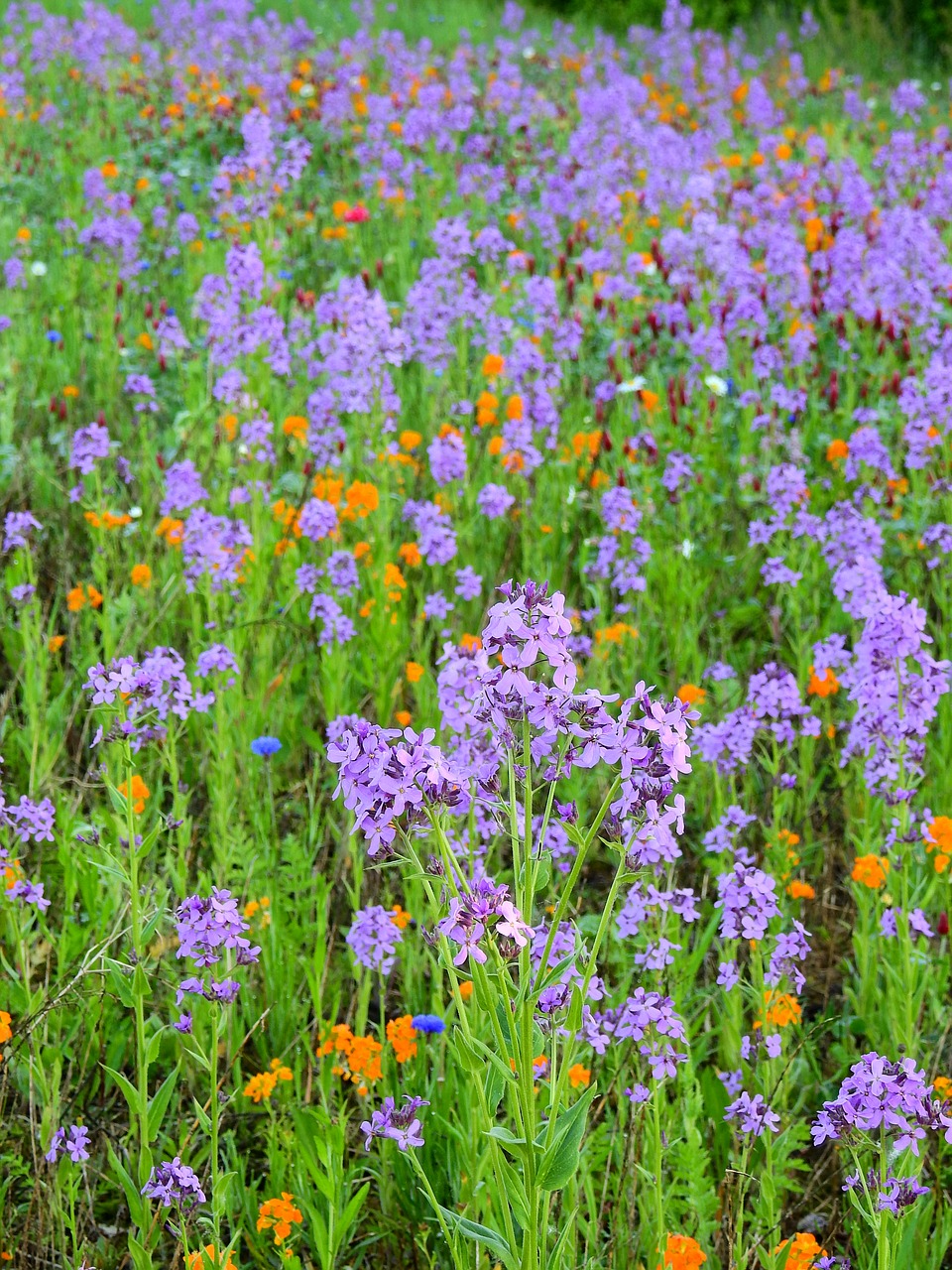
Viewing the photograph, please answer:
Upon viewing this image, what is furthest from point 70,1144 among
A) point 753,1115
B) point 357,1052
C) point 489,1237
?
point 753,1115

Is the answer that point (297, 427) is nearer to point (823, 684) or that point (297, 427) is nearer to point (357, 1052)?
point (823, 684)

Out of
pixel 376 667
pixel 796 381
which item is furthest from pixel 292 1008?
pixel 796 381

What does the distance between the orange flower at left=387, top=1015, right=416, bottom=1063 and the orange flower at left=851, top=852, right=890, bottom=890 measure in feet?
2.92

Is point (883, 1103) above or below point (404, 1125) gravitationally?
above

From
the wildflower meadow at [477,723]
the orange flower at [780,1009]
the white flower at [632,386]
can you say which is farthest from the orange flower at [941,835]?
the white flower at [632,386]

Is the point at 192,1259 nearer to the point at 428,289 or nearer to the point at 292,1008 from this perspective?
the point at 292,1008

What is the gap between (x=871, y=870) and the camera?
7.61ft

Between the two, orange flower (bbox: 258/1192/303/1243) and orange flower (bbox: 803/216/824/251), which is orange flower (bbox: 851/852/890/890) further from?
orange flower (bbox: 803/216/824/251)

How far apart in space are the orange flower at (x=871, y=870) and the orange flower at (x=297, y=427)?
2323 mm

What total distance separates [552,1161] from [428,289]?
3.45m

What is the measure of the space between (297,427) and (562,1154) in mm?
3042

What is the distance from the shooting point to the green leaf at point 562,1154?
1265 mm

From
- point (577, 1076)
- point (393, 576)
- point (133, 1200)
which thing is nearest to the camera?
point (133, 1200)

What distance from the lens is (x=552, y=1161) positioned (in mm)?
1279
